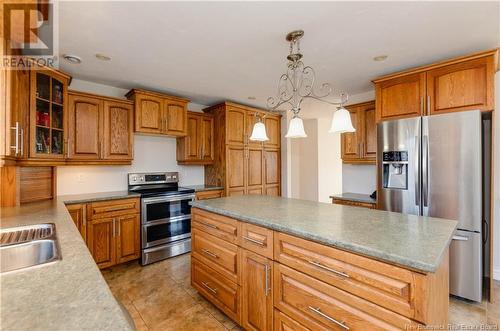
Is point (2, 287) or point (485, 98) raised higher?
point (485, 98)

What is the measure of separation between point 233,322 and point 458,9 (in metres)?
2.96

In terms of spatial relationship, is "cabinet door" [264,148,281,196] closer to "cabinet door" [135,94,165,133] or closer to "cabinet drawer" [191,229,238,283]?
"cabinet door" [135,94,165,133]


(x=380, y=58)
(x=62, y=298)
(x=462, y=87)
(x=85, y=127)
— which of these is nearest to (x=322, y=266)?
(x=62, y=298)

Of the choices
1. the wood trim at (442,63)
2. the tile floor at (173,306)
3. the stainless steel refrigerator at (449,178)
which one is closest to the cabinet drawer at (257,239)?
the tile floor at (173,306)

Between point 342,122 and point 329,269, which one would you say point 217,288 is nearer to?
point 329,269

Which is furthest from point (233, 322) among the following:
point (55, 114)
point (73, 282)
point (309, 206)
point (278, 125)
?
point (278, 125)

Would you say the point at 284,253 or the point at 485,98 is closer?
the point at 284,253

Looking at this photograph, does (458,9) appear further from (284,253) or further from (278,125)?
(278,125)

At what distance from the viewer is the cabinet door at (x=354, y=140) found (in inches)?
131

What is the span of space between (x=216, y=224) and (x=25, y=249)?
1.20m

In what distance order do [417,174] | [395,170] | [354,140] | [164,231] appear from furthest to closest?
1. [354,140]
2. [164,231]
3. [395,170]
4. [417,174]

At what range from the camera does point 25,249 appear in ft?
4.34

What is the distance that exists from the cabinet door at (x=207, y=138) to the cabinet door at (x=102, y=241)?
173 centimetres

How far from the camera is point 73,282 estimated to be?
85 centimetres
